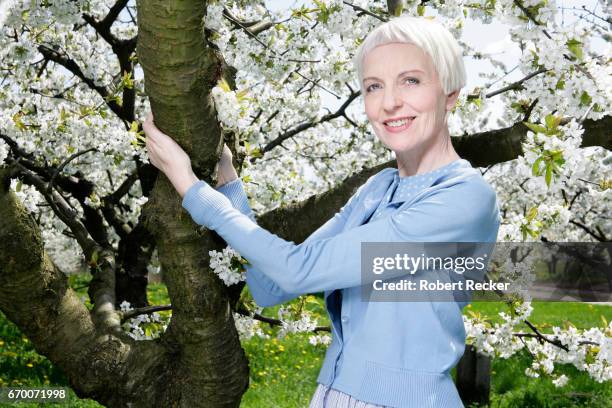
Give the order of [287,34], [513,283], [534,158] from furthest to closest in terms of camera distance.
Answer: [287,34] → [513,283] → [534,158]

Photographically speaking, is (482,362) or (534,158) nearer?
(534,158)

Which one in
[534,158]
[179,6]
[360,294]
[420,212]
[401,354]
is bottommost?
[401,354]

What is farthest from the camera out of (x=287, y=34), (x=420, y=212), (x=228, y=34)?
(x=287, y=34)

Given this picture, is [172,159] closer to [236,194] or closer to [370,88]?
[236,194]

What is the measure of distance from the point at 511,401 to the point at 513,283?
2.60m

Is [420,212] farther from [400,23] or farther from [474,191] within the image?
[400,23]

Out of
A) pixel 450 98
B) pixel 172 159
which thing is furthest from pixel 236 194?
pixel 450 98

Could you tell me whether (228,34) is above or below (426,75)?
above

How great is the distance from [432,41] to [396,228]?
493 mm

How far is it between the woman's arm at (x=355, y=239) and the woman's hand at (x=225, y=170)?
16.6 inches

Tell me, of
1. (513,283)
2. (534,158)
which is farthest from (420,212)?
(513,283)

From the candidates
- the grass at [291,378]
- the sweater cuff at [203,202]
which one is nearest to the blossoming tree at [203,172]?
the sweater cuff at [203,202]

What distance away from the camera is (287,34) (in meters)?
3.98

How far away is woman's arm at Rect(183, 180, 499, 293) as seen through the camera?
5.09 feet
